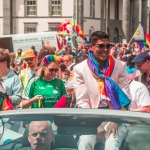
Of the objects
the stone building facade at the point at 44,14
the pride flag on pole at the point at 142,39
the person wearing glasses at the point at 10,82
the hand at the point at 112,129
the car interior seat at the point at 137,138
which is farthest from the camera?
the stone building facade at the point at 44,14

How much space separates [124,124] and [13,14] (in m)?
Result: 57.5

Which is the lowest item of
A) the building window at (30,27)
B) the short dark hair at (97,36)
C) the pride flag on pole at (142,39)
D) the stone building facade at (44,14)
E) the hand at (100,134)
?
the hand at (100,134)

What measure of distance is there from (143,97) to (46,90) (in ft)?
4.38

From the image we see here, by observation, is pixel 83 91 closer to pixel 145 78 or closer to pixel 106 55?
pixel 106 55

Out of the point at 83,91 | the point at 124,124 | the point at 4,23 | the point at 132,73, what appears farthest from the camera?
the point at 4,23

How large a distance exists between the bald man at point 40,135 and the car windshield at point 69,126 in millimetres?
10

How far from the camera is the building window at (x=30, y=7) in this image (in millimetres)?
62906

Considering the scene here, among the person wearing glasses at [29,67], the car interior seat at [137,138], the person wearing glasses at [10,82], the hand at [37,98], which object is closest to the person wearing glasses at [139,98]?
the hand at [37,98]

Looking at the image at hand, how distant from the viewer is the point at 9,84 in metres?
8.80

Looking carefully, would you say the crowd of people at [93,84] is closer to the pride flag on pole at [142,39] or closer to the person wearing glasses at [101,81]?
the person wearing glasses at [101,81]

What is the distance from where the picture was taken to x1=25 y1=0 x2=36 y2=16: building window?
62906 mm

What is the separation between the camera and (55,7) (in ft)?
207

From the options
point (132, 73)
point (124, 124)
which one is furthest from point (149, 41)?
point (124, 124)

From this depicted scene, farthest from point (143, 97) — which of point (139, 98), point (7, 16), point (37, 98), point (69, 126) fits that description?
point (7, 16)
